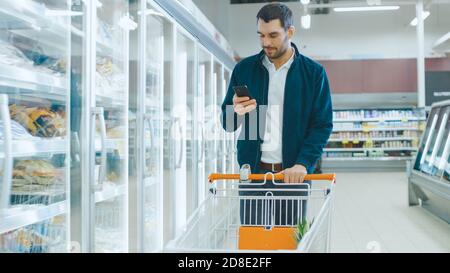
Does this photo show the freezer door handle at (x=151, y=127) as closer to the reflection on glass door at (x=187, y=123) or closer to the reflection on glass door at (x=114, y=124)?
the reflection on glass door at (x=114, y=124)

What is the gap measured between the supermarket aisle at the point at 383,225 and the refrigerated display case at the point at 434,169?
0.16 metres

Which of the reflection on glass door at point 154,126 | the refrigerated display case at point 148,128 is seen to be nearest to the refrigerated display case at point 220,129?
the refrigerated display case at point 148,128

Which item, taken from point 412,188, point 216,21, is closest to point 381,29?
point 216,21

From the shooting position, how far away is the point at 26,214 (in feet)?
6.72

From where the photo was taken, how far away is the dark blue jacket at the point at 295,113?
199 centimetres

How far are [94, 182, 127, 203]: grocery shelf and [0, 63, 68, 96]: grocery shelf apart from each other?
0.56 m

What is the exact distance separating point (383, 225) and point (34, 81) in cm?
409

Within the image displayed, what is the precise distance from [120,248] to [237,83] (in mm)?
1507

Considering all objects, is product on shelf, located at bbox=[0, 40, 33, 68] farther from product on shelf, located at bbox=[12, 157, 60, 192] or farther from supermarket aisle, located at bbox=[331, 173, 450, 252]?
supermarket aisle, located at bbox=[331, 173, 450, 252]

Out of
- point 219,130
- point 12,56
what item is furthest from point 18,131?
point 219,130

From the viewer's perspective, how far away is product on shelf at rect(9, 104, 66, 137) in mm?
2254

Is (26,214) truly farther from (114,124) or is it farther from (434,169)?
(434,169)

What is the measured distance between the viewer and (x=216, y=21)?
33.0ft

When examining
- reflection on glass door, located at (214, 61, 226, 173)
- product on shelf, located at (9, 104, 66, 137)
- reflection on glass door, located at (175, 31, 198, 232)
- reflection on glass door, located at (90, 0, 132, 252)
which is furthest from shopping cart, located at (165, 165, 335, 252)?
reflection on glass door, located at (214, 61, 226, 173)
